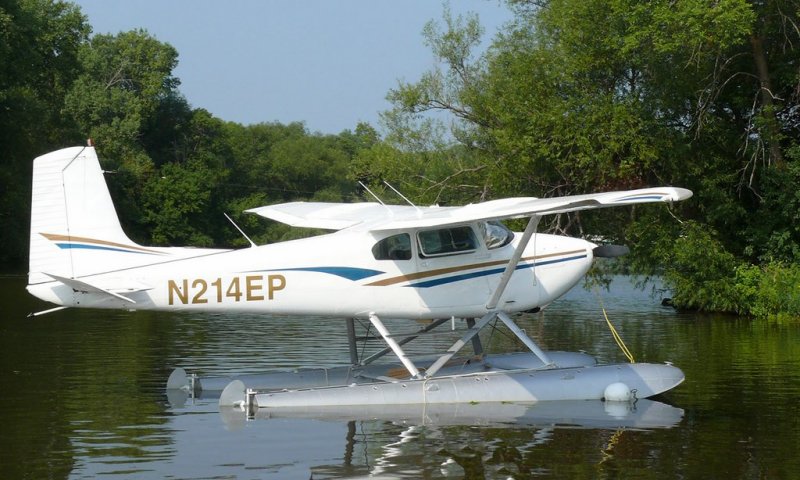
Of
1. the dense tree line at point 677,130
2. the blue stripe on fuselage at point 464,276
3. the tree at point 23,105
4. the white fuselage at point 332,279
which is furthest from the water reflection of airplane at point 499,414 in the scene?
the tree at point 23,105

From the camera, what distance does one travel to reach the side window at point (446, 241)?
12.6 m

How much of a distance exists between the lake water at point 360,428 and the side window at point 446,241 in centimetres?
177

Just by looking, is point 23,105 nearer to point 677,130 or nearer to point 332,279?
point 677,130

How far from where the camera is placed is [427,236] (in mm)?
12609

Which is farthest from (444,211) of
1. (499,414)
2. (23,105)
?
(23,105)

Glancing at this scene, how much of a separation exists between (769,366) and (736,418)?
15.1ft

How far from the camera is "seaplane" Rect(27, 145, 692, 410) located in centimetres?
1166

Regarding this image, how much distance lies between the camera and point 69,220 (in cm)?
1176

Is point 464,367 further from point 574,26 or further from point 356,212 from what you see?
point 574,26

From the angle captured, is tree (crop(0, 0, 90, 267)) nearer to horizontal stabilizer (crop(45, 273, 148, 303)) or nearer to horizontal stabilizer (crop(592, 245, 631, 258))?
horizontal stabilizer (crop(45, 273, 148, 303))

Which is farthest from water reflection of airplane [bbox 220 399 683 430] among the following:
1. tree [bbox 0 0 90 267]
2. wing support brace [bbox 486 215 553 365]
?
tree [bbox 0 0 90 267]

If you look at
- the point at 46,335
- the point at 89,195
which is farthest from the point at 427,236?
the point at 46,335

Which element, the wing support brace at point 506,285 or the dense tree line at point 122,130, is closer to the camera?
the wing support brace at point 506,285

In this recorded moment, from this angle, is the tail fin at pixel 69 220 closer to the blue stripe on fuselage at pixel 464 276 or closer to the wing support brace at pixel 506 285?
the blue stripe on fuselage at pixel 464 276
